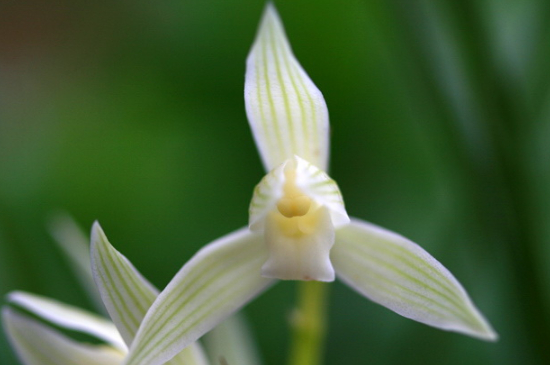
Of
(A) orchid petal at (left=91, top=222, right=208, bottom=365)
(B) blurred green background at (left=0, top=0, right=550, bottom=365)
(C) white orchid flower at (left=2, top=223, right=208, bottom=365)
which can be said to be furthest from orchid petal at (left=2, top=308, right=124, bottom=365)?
(B) blurred green background at (left=0, top=0, right=550, bottom=365)

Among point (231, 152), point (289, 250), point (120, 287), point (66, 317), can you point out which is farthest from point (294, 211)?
point (231, 152)

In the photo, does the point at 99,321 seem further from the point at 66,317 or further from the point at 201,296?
the point at 201,296

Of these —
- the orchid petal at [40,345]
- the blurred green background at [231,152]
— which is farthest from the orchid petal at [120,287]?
the blurred green background at [231,152]

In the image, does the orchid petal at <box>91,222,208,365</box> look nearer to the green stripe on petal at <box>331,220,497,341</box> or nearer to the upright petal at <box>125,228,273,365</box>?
the upright petal at <box>125,228,273,365</box>

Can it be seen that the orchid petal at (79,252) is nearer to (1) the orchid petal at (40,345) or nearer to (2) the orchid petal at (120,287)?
(1) the orchid petal at (40,345)

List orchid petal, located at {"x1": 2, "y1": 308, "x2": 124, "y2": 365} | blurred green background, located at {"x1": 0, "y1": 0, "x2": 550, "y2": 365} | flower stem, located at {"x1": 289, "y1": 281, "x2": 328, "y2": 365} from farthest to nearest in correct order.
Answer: blurred green background, located at {"x1": 0, "y1": 0, "x2": 550, "y2": 365}
flower stem, located at {"x1": 289, "y1": 281, "x2": 328, "y2": 365}
orchid petal, located at {"x1": 2, "y1": 308, "x2": 124, "y2": 365}

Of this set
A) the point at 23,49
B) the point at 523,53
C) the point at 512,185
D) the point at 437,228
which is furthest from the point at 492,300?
the point at 23,49
